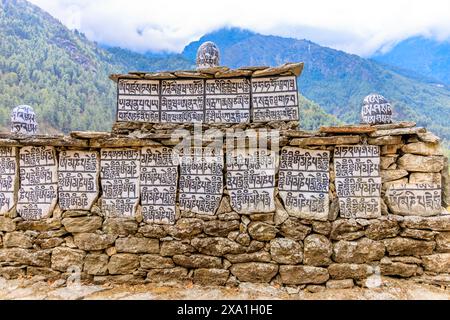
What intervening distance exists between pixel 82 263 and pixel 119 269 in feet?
1.93

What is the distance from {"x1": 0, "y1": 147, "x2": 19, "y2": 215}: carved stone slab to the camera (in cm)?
502

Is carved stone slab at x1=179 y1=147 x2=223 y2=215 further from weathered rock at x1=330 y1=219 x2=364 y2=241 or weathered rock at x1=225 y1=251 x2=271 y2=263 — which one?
weathered rock at x1=330 y1=219 x2=364 y2=241

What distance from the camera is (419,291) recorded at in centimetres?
435

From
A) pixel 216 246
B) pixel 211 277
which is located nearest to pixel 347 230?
pixel 216 246

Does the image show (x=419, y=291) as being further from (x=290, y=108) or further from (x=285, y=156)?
(x=290, y=108)

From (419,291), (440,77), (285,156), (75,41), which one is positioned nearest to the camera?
(419,291)

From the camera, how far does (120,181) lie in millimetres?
4898

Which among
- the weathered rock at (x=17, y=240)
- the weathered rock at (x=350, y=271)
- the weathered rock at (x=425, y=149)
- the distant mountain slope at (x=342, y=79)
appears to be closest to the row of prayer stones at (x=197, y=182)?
the weathered rock at (x=17, y=240)

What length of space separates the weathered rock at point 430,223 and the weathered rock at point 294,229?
1430mm

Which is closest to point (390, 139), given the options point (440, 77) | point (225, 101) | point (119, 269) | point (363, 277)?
point (363, 277)

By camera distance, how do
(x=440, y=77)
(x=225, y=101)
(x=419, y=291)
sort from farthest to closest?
(x=440, y=77) → (x=225, y=101) → (x=419, y=291)

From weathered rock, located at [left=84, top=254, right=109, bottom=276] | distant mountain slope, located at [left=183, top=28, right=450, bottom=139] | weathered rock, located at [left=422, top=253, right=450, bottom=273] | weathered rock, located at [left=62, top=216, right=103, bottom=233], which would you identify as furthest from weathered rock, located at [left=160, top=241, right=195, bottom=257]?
distant mountain slope, located at [left=183, top=28, right=450, bottom=139]

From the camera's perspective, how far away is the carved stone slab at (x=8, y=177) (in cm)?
502

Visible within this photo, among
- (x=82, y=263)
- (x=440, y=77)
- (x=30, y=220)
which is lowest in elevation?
(x=82, y=263)
